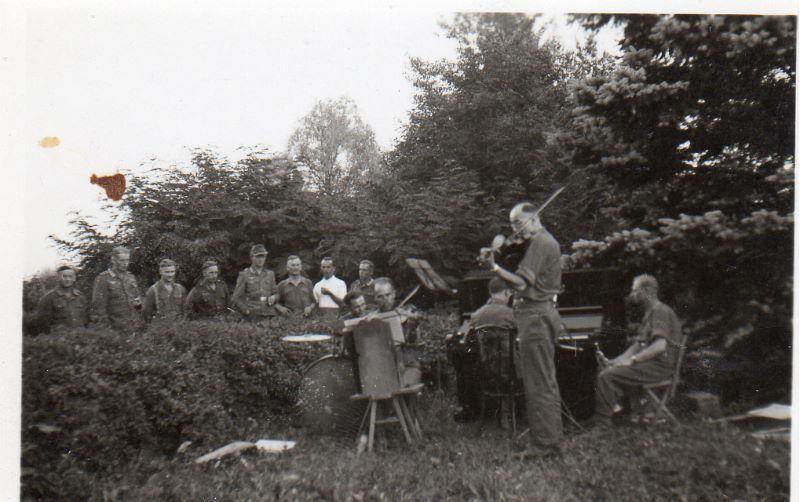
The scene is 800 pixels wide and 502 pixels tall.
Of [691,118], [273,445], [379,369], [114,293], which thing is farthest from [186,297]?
[691,118]

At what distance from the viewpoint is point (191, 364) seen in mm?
5711

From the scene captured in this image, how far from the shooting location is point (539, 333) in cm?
535

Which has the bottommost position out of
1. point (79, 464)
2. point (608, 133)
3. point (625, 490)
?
point (625, 490)

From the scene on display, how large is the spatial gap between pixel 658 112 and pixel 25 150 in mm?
5597

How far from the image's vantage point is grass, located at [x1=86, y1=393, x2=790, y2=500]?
4.54m

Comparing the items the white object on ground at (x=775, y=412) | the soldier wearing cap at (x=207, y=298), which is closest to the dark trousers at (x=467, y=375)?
the white object on ground at (x=775, y=412)

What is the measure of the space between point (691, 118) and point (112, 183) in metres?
6.62

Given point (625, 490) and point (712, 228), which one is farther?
point (712, 228)

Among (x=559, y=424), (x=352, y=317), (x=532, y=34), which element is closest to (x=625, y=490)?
(x=559, y=424)

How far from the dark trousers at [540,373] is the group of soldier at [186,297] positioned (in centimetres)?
226

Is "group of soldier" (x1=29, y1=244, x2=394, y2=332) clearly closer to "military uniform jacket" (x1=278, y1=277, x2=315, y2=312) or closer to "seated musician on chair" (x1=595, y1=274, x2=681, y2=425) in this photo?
"military uniform jacket" (x1=278, y1=277, x2=315, y2=312)

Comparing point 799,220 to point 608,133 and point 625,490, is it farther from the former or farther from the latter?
point 625,490

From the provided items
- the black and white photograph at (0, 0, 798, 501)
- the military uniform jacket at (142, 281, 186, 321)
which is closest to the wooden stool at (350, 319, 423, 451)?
the black and white photograph at (0, 0, 798, 501)

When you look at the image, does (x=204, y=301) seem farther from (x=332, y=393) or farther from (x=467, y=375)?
(x=467, y=375)
